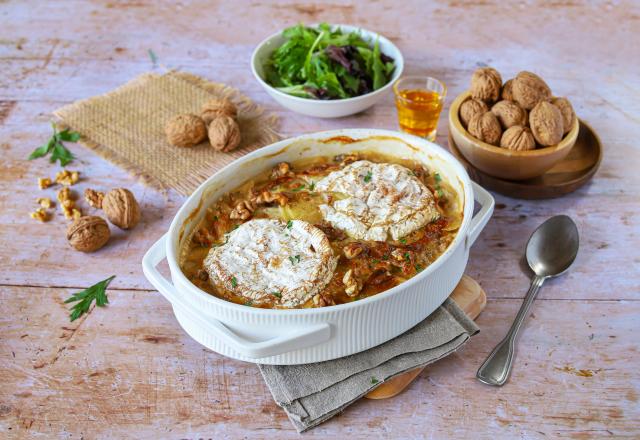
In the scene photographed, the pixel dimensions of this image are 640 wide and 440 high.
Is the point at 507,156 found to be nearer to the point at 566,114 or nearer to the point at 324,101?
the point at 566,114

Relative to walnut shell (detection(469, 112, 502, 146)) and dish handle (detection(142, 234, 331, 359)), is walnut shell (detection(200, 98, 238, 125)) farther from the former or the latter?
dish handle (detection(142, 234, 331, 359))

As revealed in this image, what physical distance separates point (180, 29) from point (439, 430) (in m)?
3.44

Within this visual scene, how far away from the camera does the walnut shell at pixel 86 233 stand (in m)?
2.75

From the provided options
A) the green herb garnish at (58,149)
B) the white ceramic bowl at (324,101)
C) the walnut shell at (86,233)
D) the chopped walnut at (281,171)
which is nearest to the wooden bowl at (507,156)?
the white ceramic bowl at (324,101)

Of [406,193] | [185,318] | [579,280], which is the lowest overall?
[579,280]

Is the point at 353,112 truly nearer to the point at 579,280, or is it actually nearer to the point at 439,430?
the point at 579,280

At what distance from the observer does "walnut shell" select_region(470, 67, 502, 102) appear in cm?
297

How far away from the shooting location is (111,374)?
7.52 ft

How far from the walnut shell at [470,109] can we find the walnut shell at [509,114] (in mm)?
57

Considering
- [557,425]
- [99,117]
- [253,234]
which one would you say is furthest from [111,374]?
[99,117]

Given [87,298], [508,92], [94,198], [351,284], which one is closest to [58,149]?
[94,198]

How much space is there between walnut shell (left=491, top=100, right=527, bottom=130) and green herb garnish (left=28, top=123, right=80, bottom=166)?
2229 mm

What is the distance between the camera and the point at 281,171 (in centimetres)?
269

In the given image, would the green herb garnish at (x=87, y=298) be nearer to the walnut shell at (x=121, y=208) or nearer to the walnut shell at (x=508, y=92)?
the walnut shell at (x=121, y=208)
